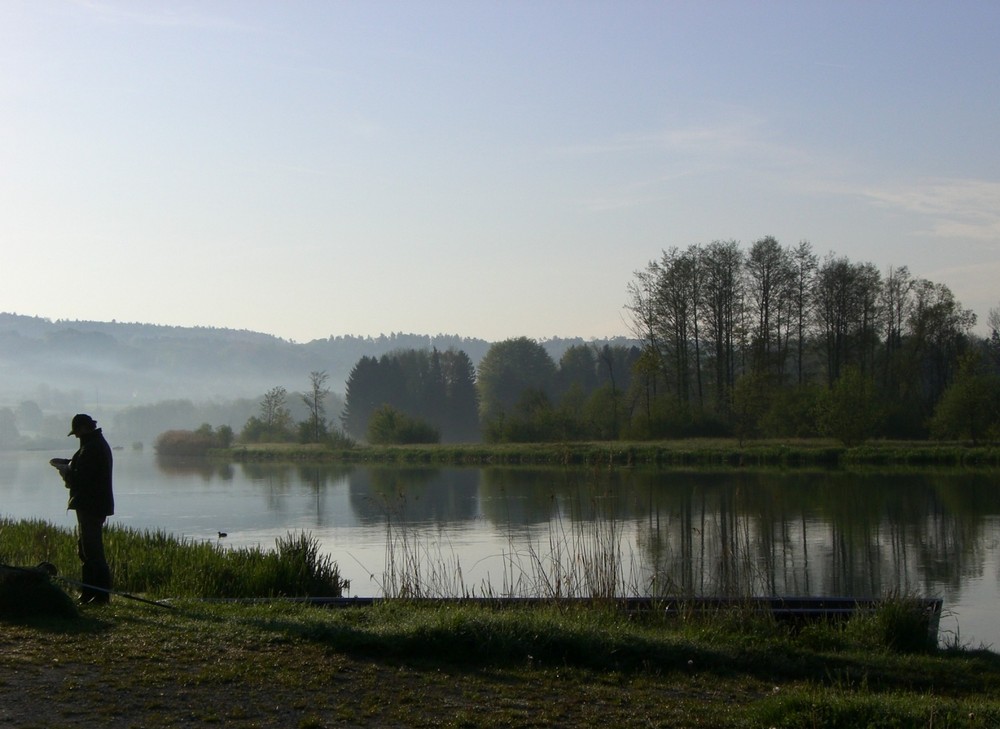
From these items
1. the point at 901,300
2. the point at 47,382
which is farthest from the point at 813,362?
the point at 47,382

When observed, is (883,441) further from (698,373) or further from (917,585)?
(917,585)

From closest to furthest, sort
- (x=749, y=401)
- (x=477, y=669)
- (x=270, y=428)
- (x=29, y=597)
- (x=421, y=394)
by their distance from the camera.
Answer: (x=477, y=669), (x=29, y=597), (x=749, y=401), (x=270, y=428), (x=421, y=394)

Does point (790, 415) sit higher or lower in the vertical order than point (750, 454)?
higher

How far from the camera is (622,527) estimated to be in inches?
905

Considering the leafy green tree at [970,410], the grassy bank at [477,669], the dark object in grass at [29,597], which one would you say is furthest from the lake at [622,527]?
the leafy green tree at [970,410]

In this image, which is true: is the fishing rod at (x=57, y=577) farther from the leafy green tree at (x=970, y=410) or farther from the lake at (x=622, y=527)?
the leafy green tree at (x=970, y=410)

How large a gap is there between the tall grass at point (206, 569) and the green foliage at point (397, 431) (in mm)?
55442

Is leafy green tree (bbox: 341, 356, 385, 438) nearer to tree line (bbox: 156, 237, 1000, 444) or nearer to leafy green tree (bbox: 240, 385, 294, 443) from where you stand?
leafy green tree (bbox: 240, 385, 294, 443)

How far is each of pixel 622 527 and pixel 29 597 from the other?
626 inches

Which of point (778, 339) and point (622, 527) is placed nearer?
point (622, 527)

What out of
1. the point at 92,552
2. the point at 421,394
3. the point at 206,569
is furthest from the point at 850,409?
the point at 421,394

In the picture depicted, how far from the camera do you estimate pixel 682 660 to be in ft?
24.8

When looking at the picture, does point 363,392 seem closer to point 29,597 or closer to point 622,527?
point 622,527

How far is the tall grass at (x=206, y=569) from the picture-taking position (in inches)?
480
